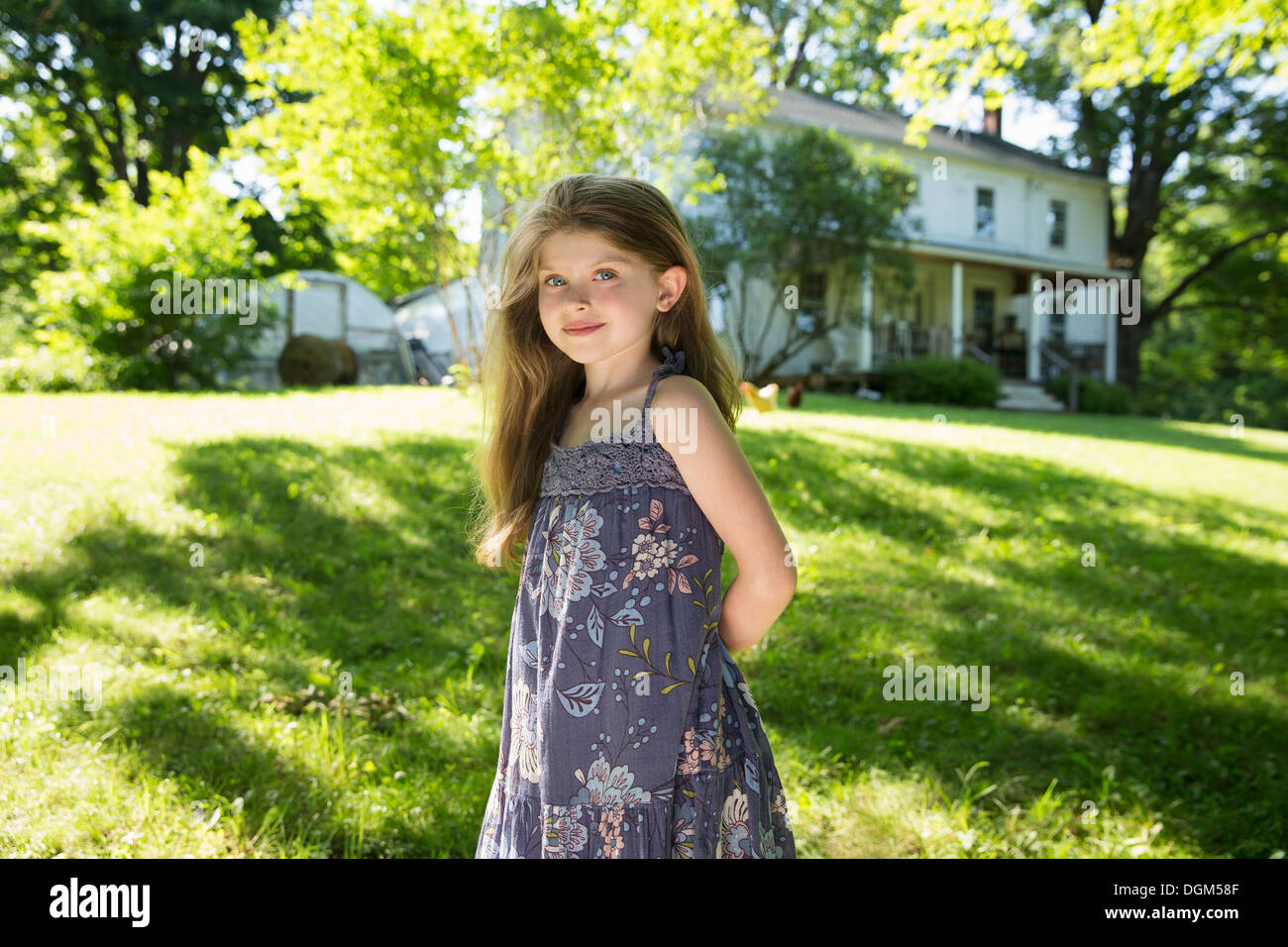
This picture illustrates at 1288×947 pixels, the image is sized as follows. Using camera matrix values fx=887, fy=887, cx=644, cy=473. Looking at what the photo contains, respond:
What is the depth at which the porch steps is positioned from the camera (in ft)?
66.5

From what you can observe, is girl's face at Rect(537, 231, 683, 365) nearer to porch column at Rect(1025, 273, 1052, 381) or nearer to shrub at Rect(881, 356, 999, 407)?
shrub at Rect(881, 356, 999, 407)

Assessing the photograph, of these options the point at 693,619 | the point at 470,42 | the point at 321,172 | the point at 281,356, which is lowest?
the point at 693,619

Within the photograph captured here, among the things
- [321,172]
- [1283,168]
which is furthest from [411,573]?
[1283,168]

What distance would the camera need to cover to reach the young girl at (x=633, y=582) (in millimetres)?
1658

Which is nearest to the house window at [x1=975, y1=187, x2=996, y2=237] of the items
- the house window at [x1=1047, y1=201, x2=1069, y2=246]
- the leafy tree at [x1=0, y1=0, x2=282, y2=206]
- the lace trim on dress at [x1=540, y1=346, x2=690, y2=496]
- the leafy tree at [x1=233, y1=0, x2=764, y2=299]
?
the house window at [x1=1047, y1=201, x2=1069, y2=246]

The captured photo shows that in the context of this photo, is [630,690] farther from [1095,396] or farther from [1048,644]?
[1095,396]

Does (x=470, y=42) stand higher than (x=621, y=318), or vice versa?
(x=470, y=42)

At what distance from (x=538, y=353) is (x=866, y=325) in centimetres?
1869

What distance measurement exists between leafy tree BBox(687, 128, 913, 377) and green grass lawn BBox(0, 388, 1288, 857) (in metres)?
11.6

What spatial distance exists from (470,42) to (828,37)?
24.6 meters

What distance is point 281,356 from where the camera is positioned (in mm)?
14938

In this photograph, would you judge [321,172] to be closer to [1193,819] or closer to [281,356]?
[281,356]

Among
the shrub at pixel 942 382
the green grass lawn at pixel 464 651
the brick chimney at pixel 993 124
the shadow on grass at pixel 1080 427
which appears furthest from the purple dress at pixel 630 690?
the brick chimney at pixel 993 124

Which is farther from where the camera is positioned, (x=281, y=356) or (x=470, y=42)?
(x=281, y=356)
